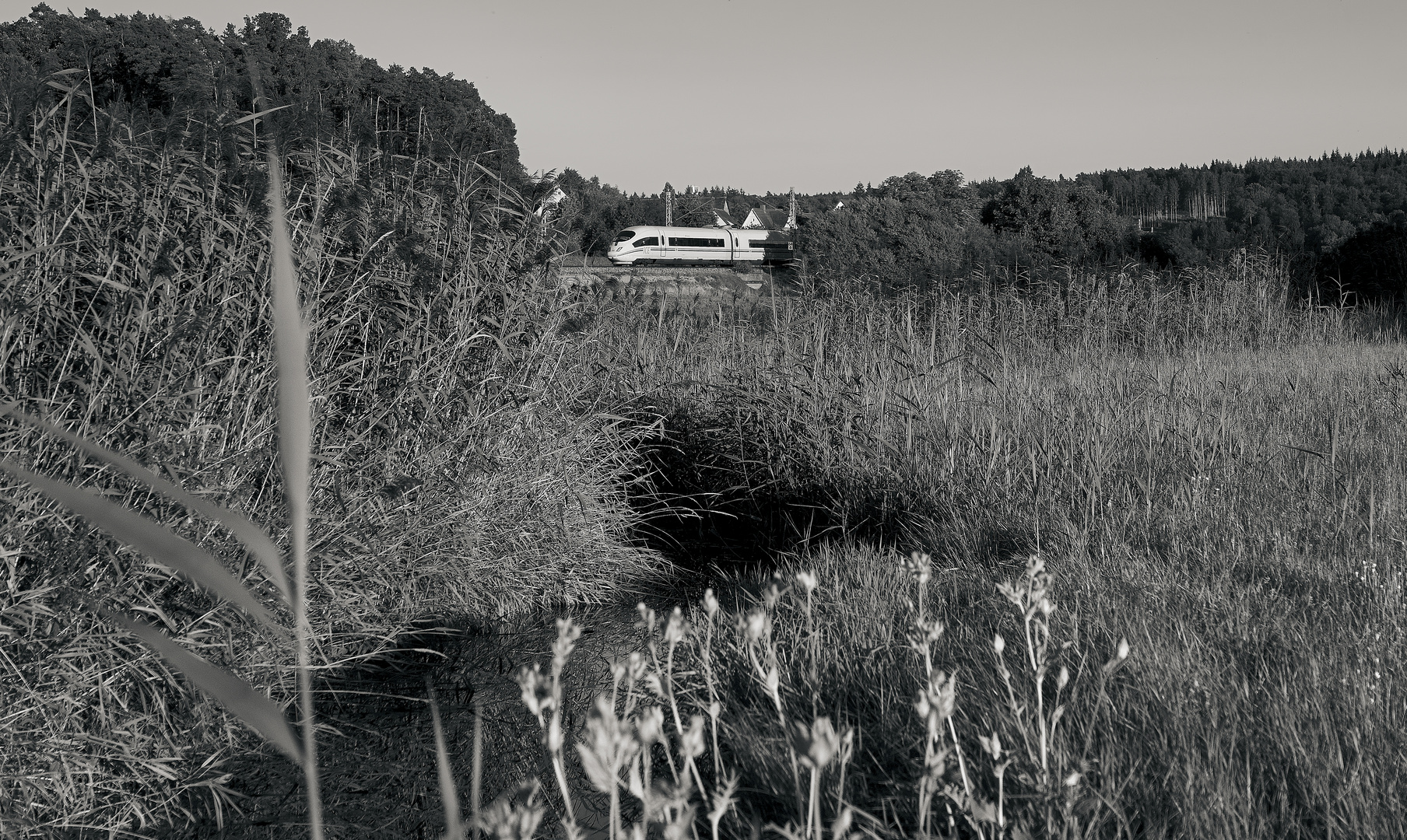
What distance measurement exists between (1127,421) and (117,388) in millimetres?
4199

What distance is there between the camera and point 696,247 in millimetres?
33156

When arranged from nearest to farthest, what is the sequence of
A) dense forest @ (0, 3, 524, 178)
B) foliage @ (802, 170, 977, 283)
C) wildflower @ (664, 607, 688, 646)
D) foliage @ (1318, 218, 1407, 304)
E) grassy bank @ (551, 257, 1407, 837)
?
wildflower @ (664, 607, 688, 646) → grassy bank @ (551, 257, 1407, 837) → dense forest @ (0, 3, 524, 178) → foliage @ (1318, 218, 1407, 304) → foliage @ (802, 170, 977, 283)

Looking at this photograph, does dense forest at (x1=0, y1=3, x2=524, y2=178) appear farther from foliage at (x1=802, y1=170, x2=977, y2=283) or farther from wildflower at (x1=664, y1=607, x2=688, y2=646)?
foliage at (x1=802, y1=170, x2=977, y2=283)

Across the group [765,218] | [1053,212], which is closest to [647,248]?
[1053,212]

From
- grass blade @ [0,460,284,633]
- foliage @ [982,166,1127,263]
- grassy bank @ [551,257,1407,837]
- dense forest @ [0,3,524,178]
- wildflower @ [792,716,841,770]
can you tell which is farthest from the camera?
foliage @ [982,166,1127,263]

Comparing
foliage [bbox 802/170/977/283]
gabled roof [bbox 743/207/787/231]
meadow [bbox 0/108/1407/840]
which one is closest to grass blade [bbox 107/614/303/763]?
meadow [bbox 0/108/1407/840]

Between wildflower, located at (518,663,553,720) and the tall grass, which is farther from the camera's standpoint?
the tall grass

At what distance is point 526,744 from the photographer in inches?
122

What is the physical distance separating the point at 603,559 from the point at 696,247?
29230 millimetres

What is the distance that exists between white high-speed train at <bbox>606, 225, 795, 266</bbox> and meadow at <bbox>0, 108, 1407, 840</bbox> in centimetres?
2447

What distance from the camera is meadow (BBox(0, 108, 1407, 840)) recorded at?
183 cm

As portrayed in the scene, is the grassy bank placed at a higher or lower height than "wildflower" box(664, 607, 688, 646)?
lower

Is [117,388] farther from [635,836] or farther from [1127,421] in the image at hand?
[1127,421]

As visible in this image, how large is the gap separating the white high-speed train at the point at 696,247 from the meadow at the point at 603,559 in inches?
963
